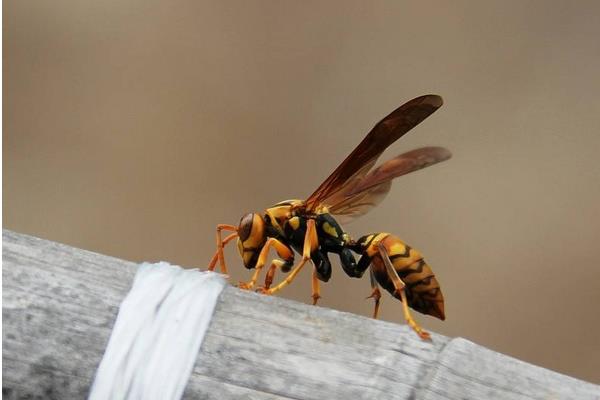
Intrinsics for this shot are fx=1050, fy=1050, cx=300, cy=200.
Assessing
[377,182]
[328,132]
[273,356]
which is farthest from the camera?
[328,132]

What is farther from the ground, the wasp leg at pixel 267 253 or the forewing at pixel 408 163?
the forewing at pixel 408 163

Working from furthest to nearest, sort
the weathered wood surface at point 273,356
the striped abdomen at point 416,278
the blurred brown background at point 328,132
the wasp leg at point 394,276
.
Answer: the blurred brown background at point 328,132
the striped abdomen at point 416,278
the wasp leg at point 394,276
the weathered wood surface at point 273,356

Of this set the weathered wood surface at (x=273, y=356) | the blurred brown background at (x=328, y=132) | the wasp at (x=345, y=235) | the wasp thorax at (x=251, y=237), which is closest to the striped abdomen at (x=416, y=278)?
the wasp at (x=345, y=235)

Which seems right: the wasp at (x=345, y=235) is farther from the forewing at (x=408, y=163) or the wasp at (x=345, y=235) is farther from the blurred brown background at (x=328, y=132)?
the blurred brown background at (x=328, y=132)

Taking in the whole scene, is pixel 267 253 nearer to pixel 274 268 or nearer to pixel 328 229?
pixel 274 268

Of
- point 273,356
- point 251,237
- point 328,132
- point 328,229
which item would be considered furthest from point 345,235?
point 328,132

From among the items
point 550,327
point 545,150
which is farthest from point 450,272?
point 545,150

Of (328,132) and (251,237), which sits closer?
(251,237)
